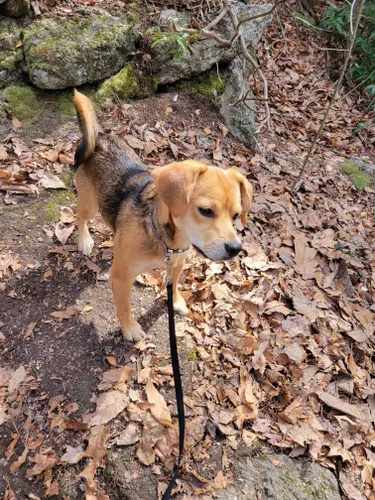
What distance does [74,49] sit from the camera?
18.4 ft

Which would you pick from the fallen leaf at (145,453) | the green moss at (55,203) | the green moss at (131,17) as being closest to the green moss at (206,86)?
the green moss at (131,17)

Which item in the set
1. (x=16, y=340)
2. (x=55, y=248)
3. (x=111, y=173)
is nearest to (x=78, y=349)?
(x=16, y=340)

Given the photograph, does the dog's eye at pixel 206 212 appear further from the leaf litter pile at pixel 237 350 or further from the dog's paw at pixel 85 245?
the dog's paw at pixel 85 245

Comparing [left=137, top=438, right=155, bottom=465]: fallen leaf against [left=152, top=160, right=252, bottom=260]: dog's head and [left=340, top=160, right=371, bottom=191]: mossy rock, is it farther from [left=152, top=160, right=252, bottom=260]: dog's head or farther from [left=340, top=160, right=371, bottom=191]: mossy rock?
[left=340, top=160, right=371, bottom=191]: mossy rock

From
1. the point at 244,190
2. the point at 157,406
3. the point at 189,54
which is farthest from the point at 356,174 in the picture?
the point at 157,406

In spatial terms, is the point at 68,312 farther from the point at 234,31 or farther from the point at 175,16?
the point at 175,16

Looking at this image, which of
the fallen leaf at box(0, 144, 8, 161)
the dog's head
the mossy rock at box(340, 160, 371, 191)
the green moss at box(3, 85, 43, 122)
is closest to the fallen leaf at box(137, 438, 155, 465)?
the dog's head

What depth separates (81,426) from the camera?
3.29 metres

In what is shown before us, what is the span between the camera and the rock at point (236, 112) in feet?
22.9

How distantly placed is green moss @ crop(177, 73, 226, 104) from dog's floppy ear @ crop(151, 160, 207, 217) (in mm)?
4602

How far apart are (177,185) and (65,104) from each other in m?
4.00

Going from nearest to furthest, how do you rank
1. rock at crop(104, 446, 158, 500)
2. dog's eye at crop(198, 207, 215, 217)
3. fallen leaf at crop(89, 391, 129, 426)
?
dog's eye at crop(198, 207, 215, 217)
rock at crop(104, 446, 158, 500)
fallen leaf at crop(89, 391, 129, 426)

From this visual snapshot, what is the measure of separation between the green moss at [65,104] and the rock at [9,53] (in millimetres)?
736

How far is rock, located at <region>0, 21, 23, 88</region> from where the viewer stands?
221 inches
